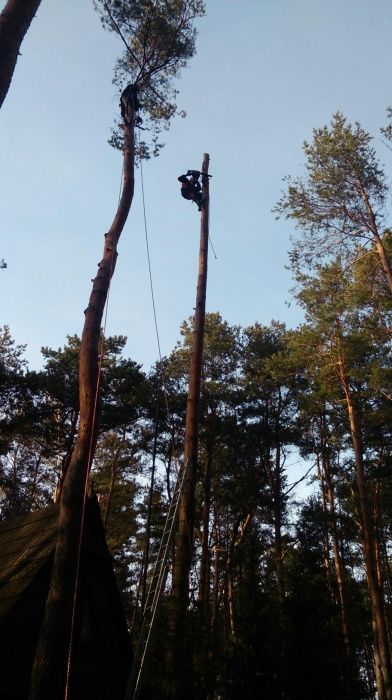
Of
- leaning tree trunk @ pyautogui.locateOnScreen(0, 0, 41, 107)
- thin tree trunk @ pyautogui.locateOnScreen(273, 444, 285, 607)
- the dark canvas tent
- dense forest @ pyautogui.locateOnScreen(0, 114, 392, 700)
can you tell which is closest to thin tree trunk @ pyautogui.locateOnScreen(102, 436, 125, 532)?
dense forest @ pyautogui.locateOnScreen(0, 114, 392, 700)

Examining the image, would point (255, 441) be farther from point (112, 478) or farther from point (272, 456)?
point (112, 478)

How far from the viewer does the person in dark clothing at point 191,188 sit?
439 inches

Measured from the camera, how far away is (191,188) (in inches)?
439

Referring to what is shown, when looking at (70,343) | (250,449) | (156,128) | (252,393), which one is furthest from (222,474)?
(156,128)

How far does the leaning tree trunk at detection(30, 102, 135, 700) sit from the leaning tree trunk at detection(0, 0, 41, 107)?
290 cm

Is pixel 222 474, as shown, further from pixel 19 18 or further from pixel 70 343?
pixel 19 18

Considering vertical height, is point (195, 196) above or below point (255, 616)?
above

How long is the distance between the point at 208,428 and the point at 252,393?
2519 mm

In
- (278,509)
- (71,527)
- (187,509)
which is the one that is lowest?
(71,527)

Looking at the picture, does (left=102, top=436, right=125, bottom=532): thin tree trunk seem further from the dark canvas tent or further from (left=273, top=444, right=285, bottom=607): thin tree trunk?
the dark canvas tent

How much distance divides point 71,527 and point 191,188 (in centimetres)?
780

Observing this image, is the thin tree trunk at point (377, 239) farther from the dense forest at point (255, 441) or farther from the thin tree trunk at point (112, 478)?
the thin tree trunk at point (112, 478)

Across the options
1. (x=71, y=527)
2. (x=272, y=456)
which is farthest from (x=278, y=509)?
(x=71, y=527)

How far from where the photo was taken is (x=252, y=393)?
21859mm
